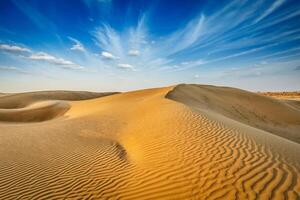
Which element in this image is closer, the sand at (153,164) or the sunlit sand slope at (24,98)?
the sand at (153,164)

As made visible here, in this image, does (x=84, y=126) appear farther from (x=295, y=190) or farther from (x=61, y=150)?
(x=295, y=190)

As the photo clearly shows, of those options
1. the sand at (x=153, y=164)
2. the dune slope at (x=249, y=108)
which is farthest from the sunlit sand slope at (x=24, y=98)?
the sand at (x=153, y=164)

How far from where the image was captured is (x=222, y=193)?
393 cm

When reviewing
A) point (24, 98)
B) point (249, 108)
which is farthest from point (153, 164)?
point (24, 98)

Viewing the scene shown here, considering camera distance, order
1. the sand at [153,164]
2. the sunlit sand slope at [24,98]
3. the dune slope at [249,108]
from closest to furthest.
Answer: the sand at [153,164] < the dune slope at [249,108] < the sunlit sand slope at [24,98]

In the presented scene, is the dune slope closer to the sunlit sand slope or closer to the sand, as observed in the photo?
the sand

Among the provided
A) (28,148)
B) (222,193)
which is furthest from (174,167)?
(28,148)

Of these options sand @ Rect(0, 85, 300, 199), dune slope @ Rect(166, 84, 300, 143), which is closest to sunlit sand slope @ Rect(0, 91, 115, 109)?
dune slope @ Rect(166, 84, 300, 143)

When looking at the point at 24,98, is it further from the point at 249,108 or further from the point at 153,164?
the point at 153,164

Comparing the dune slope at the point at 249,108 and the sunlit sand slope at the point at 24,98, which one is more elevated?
the dune slope at the point at 249,108

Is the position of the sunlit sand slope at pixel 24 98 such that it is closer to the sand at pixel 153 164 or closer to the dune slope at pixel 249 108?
the dune slope at pixel 249 108

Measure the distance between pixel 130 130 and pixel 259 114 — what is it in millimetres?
14758

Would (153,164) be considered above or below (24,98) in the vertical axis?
above

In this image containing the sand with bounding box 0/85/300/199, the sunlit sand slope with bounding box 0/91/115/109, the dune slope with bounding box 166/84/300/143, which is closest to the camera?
the sand with bounding box 0/85/300/199
